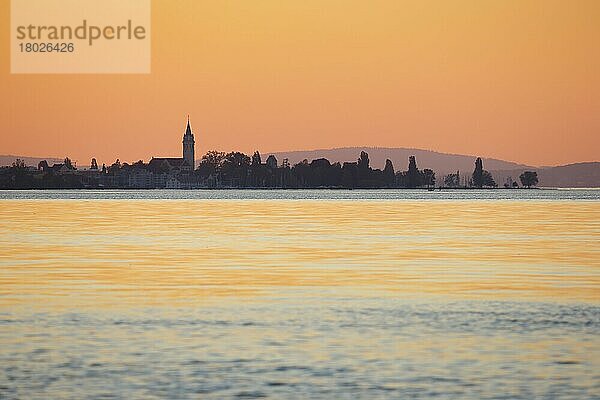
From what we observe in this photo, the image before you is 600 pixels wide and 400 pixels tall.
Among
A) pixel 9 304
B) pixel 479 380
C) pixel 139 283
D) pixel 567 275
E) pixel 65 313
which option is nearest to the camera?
pixel 479 380

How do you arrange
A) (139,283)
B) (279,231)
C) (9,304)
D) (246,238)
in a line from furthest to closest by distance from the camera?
1. (279,231)
2. (246,238)
3. (139,283)
4. (9,304)

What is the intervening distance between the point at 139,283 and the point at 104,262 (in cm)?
744

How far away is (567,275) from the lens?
102 ft

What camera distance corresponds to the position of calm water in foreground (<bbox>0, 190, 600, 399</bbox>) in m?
15.2

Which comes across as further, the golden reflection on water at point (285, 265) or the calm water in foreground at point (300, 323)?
the golden reflection on water at point (285, 265)

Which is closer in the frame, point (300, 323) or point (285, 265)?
point (300, 323)

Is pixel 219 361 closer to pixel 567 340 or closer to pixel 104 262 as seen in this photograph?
pixel 567 340

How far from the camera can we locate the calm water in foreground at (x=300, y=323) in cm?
1520

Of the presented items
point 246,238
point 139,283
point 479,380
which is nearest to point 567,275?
point 139,283

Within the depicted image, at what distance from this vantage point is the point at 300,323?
20.9 metres

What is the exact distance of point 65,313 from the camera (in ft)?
73.7

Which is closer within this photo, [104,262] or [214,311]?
[214,311]

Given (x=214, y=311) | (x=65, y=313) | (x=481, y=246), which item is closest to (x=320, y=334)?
(x=214, y=311)

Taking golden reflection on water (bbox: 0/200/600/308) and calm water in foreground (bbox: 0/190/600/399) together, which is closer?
calm water in foreground (bbox: 0/190/600/399)
